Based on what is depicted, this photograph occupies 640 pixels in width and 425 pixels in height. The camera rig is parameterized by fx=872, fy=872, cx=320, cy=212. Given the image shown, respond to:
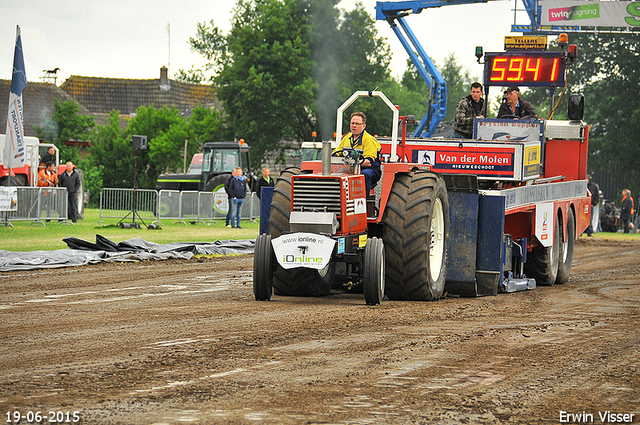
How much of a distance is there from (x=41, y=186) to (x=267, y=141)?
20.3m

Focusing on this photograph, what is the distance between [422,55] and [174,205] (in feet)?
31.1

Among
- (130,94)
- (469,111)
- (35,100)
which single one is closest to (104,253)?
(469,111)

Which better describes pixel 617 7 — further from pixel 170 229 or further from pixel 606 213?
pixel 170 229

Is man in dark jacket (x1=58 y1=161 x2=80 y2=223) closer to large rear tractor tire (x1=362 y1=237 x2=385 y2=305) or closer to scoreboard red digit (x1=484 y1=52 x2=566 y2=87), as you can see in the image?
scoreboard red digit (x1=484 y1=52 x2=566 y2=87)

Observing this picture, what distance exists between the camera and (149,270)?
13805 mm

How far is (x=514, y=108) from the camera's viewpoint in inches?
534

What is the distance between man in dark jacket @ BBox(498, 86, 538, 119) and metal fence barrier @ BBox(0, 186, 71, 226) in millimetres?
14109

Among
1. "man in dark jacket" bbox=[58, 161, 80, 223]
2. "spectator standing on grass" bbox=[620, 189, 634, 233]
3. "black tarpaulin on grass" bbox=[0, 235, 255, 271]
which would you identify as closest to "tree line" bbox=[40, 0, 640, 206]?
"spectator standing on grass" bbox=[620, 189, 634, 233]

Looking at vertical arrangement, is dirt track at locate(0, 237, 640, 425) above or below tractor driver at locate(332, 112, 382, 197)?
below

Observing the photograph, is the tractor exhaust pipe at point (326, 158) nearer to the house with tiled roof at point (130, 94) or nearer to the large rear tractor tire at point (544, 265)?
the large rear tractor tire at point (544, 265)

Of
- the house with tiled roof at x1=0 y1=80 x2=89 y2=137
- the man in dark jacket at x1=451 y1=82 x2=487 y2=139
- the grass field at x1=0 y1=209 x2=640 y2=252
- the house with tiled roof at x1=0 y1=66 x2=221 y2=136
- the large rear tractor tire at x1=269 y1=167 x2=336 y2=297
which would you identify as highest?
the house with tiled roof at x1=0 y1=66 x2=221 y2=136

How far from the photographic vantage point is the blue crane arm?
67.5 ft

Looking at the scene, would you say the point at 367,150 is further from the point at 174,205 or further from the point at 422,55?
the point at 174,205

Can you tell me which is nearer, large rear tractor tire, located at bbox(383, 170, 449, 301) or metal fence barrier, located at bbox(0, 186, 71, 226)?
large rear tractor tire, located at bbox(383, 170, 449, 301)
